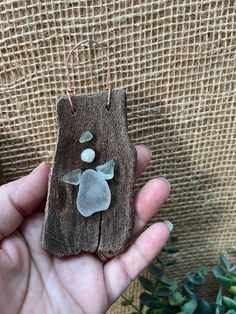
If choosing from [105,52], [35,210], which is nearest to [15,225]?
[35,210]

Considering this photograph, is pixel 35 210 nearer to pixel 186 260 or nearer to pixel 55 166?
pixel 55 166

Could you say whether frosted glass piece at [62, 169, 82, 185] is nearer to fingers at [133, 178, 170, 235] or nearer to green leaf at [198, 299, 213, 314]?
fingers at [133, 178, 170, 235]

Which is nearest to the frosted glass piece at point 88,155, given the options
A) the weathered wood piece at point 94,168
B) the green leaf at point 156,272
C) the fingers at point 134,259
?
the weathered wood piece at point 94,168

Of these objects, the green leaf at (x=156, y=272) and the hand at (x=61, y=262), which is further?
the green leaf at (x=156, y=272)

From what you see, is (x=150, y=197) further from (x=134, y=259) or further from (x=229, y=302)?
(x=229, y=302)

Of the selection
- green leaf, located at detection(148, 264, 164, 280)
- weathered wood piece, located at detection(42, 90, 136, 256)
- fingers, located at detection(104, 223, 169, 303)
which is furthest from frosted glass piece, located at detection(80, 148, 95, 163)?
green leaf, located at detection(148, 264, 164, 280)

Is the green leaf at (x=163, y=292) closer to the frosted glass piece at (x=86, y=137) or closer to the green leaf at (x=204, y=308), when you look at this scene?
the green leaf at (x=204, y=308)
